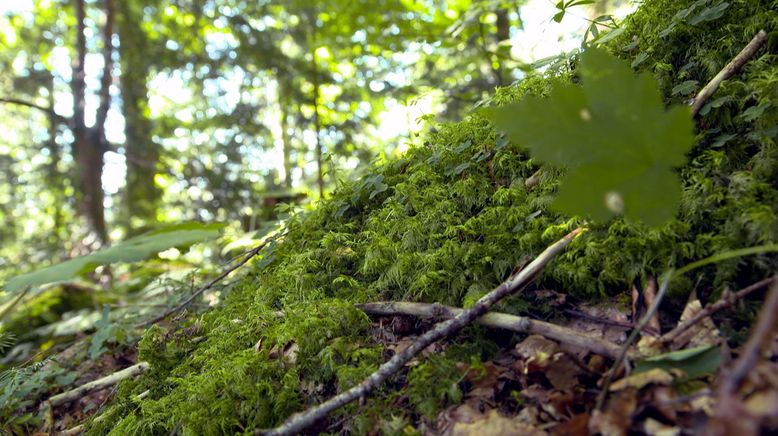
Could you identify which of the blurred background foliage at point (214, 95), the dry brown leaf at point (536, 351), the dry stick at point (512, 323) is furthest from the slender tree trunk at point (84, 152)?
the dry brown leaf at point (536, 351)

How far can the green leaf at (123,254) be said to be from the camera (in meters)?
2.12

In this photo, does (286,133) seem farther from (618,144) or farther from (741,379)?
(741,379)

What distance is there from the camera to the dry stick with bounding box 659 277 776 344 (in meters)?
1.26

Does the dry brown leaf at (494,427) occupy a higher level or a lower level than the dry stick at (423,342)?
lower

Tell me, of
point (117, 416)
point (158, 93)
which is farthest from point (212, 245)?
point (158, 93)

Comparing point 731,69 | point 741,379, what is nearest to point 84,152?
point 731,69

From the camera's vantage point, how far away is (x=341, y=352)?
165cm

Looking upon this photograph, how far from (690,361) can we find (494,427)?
1.75 feet

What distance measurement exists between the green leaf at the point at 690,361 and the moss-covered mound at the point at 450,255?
265 millimetres

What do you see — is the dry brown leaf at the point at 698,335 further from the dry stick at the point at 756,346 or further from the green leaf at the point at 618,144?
the dry stick at the point at 756,346

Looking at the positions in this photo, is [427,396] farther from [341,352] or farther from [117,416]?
[117,416]

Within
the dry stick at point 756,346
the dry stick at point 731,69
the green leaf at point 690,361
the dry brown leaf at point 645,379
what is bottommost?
the dry brown leaf at point 645,379

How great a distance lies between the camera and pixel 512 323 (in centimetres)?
147

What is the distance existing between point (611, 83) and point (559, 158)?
0.67 ft
